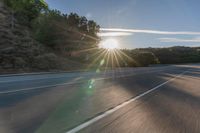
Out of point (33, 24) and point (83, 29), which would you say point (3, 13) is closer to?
point (33, 24)

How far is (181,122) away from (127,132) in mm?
1933

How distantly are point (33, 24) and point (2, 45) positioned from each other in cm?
1753

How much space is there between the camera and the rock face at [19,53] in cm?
3527

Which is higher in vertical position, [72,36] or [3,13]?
[3,13]

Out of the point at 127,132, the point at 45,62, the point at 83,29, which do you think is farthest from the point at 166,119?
the point at 83,29

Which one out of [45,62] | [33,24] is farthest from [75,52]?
[45,62]

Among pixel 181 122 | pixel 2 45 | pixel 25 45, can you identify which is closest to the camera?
pixel 181 122

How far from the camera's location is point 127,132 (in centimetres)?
657

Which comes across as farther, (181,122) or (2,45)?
(2,45)

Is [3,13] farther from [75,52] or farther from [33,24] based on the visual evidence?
[75,52]

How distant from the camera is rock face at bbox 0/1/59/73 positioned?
3527 cm

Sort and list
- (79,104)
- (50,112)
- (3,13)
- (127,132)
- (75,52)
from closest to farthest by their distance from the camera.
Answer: (127,132) → (50,112) → (79,104) → (3,13) → (75,52)

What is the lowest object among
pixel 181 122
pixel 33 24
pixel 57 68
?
pixel 57 68

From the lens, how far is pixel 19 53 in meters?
39.9
